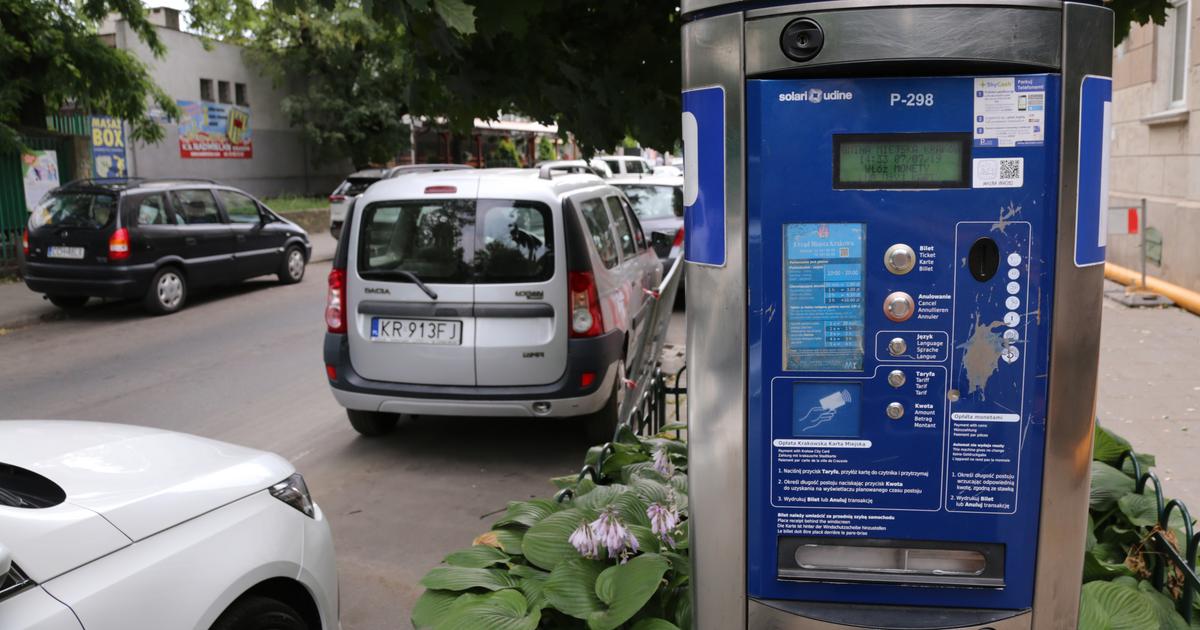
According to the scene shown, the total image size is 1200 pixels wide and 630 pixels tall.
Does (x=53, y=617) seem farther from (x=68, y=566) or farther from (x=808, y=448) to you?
(x=808, y=448)

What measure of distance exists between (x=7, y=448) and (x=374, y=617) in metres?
1.80

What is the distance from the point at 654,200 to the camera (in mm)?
13172

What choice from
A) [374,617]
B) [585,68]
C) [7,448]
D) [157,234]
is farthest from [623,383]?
[157,234]

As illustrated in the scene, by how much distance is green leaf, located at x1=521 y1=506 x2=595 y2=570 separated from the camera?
2928mm

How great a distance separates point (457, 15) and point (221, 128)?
95.8 ft

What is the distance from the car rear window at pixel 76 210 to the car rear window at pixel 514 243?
777cm

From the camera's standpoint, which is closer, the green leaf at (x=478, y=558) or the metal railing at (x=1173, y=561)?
the metal railing at (x=1173, y=561)

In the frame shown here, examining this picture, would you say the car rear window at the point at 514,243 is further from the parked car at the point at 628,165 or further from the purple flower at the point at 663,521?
the parked car at the point at 628,165

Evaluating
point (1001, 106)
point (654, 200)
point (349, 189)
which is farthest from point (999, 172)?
point (349, 189)

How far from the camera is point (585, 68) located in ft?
12.8

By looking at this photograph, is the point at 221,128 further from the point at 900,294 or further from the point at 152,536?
the point at 900,294

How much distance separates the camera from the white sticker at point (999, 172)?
6.52 feet

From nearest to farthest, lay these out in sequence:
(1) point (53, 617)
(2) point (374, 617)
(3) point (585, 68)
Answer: (1) point (53, 617)
(3) point (585, 68)
(2) point (374, 617)

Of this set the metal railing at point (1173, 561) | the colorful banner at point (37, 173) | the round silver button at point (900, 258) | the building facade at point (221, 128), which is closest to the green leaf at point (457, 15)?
the round silver button at point (900, 258)
